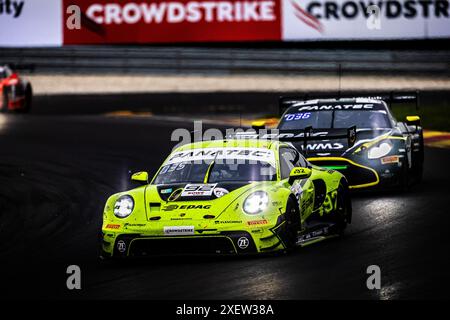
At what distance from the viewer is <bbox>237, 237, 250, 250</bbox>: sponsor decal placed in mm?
11031

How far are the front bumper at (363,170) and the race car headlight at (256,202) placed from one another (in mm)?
4235

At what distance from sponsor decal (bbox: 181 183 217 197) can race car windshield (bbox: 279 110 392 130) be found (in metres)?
5.09

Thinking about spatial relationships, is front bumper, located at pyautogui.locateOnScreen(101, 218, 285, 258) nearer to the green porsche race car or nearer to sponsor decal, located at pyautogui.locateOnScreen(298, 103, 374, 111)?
the green porsche race car

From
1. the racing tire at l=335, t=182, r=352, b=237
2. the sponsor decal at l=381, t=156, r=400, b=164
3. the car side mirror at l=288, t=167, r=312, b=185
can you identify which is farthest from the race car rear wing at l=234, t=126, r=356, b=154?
the car side mirror at l=288, t=167, r=312, b=185

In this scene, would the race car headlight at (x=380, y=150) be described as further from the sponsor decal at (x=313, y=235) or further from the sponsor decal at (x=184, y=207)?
the sponsor decal at (x=184, y=207)

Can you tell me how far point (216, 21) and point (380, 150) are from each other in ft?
49.3

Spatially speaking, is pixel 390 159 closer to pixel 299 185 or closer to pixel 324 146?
pixel 324 146

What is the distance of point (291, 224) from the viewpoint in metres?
11.4

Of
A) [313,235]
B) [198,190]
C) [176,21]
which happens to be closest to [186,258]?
[198,190]

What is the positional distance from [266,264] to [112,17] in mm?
20609

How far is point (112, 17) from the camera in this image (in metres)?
30.8

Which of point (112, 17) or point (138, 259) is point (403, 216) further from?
point (112, 17)

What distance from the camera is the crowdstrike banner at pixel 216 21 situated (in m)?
29.4
